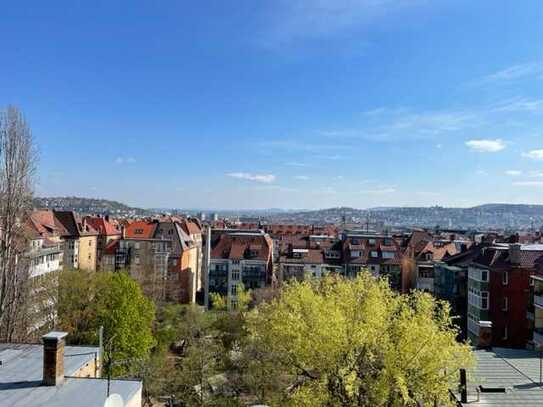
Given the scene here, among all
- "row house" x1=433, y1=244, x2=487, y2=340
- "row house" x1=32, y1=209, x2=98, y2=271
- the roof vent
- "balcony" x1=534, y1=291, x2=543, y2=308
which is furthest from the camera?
"row house" x1=32, y1=209, x2=98, y2=271

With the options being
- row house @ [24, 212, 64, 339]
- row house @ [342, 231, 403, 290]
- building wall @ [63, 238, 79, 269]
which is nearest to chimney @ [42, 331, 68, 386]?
row house @ [24, 212, 64, 339]

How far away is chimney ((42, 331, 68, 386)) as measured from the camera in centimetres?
1508

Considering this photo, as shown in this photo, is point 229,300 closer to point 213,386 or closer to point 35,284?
point 35,284

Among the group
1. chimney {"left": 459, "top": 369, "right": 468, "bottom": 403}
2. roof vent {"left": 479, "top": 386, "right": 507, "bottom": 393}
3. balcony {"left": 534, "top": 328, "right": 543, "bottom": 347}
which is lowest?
balcony {"left": 534, "top": 328, "right": 543, "bottom": 347}

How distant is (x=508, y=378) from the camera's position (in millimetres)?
20469

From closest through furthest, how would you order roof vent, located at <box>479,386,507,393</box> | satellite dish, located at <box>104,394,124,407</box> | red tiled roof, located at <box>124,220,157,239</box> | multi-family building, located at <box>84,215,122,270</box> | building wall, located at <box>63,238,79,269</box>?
satellite dish, located at <box>104,394,124,407</box>, roof vent, located at <box>479,386,507,393</box>, building wall, located at <box>63,238,79,269</box>, red tiled roof, located at <box>124,220,157,239</box>, multi-family building, located at <box>84,215,122,270</box>

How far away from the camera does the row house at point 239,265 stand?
7144cm

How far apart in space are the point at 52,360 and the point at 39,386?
888 millimetres

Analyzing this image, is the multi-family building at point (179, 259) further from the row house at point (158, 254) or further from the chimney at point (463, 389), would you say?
the chimney at point (463, 389)

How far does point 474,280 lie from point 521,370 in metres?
28.1

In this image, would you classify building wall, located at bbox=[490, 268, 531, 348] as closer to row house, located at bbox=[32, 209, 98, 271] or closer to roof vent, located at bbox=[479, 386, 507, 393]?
roof vent, located at bbox=[479, 386, 507, 393]

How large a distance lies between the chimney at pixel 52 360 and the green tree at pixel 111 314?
18296 mm

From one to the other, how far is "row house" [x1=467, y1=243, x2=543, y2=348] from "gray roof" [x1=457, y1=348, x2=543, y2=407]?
2122 cm

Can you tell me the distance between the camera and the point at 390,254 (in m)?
74.2
